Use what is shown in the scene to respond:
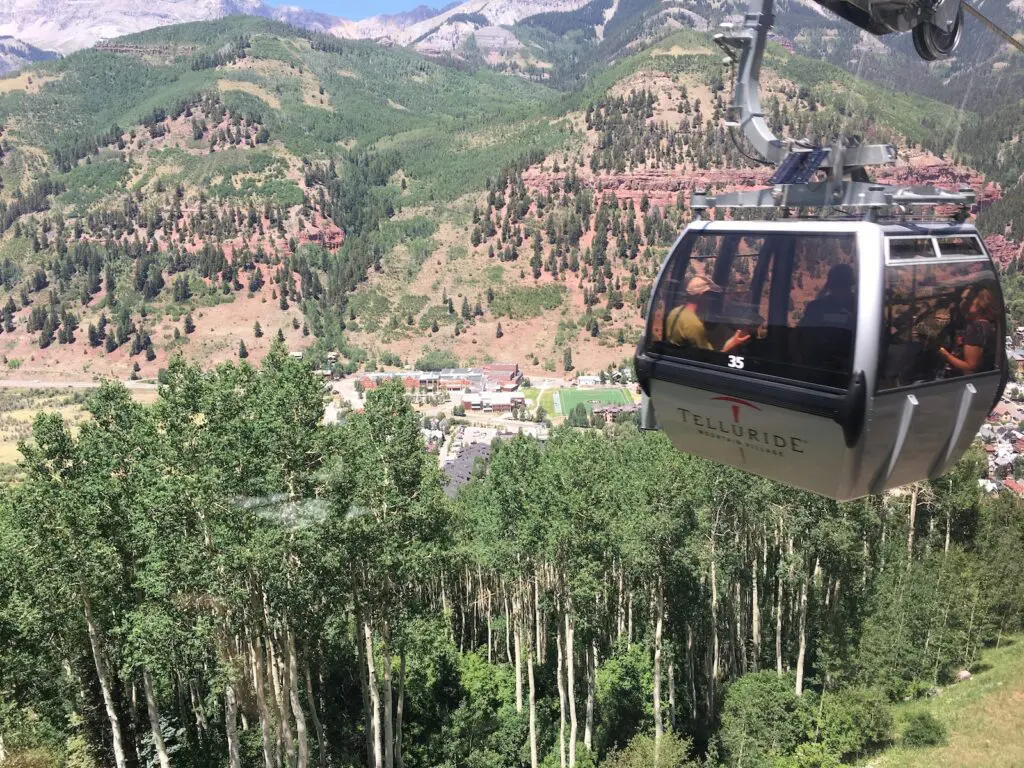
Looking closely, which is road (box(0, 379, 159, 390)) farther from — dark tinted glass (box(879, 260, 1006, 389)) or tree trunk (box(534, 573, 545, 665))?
dark tinted glass (box(879, 260, 1006, 389))

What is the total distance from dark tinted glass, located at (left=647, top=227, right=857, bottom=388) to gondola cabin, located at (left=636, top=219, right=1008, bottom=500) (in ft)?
0.05

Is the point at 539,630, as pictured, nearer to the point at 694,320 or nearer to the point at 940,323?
the point at 694,320

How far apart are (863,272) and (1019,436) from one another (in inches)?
3675

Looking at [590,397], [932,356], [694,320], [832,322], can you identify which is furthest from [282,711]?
[590,397]

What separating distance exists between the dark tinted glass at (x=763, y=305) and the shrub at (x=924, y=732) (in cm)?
1777

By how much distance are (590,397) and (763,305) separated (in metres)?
106

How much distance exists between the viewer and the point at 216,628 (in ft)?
51.5

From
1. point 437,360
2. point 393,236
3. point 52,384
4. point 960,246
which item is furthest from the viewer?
point 393,236

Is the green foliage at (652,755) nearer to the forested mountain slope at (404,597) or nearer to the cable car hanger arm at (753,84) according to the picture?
the forested mountain slope at (404,597)

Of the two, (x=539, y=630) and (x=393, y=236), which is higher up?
(x=393, y=236)

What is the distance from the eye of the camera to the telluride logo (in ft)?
28.5

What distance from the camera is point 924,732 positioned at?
20750mm

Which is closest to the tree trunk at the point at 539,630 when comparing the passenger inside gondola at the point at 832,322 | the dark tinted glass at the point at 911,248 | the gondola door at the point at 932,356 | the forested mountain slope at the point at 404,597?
the forested mountain slope at the point at 404,597

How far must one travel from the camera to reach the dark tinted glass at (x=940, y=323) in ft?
25.2
